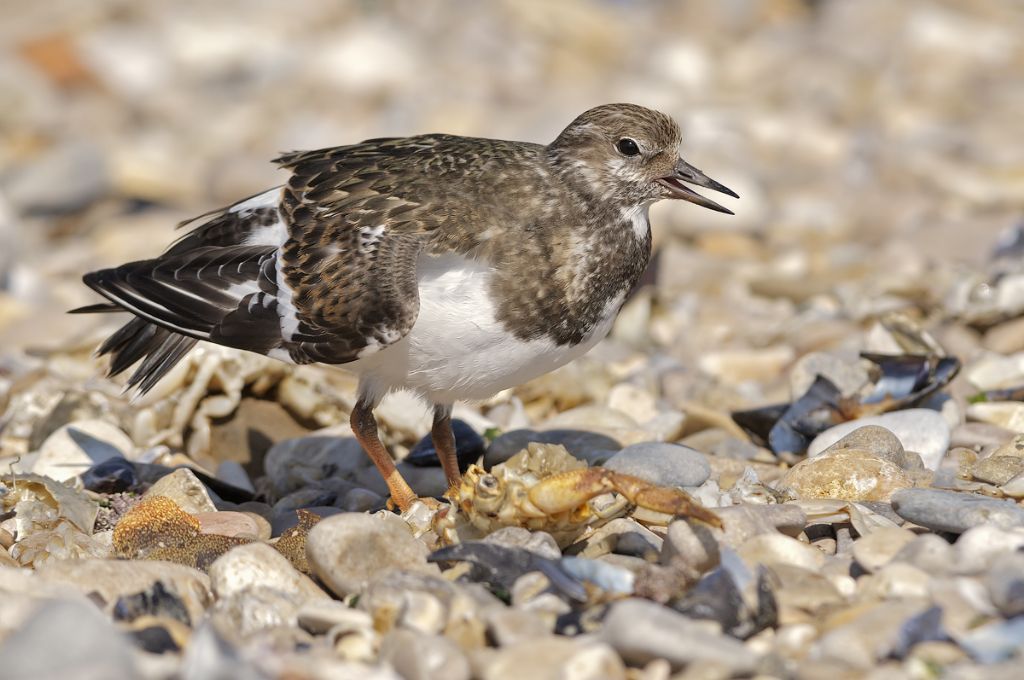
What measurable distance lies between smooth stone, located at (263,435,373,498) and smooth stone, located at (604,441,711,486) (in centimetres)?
173

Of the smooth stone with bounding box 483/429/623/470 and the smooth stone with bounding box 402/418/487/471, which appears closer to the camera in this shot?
the smooth stone with bounding box 483/429/623/470

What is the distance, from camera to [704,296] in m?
10.2

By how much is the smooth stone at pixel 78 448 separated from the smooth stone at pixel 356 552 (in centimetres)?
216

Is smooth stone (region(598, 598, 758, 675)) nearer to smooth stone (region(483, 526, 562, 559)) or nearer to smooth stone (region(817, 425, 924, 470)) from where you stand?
smooth stone (region(483, 526, 562, 559))

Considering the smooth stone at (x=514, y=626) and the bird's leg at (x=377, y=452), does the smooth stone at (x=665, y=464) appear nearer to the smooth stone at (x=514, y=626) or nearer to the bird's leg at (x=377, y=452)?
the bird's leg at (x=377, y=452)

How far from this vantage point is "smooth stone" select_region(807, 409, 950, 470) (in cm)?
595

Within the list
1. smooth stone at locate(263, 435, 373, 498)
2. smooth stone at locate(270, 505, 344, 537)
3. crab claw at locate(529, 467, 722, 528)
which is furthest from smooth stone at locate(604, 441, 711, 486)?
smooth stone at locate(263, 435, 373, 498)

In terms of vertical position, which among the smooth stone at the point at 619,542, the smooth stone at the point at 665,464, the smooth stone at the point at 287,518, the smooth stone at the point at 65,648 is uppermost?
the smooth stone at the point at 65,648

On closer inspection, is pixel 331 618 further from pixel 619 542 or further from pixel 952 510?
pixel 952 510

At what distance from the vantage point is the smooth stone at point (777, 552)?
4582mm

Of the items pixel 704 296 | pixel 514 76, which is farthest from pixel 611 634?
pixel 514 76

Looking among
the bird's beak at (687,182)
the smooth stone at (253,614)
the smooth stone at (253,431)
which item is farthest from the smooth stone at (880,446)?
the smooth stone at (253,431)

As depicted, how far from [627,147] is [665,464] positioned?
146cm

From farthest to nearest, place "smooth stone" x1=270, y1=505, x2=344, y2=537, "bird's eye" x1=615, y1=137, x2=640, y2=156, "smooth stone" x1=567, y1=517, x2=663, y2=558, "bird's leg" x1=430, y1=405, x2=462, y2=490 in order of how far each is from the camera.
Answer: "bird's leg" x1=430, y1=405, x2=462, y2=490 → "bird's eye" x1=615, y1=137, x2=640, y2=156 → "smooth stone" x1=270, y1=505, x2=344, y2=537 → "smooth stone" x1=567, y1=517, x2=663, y2=558
